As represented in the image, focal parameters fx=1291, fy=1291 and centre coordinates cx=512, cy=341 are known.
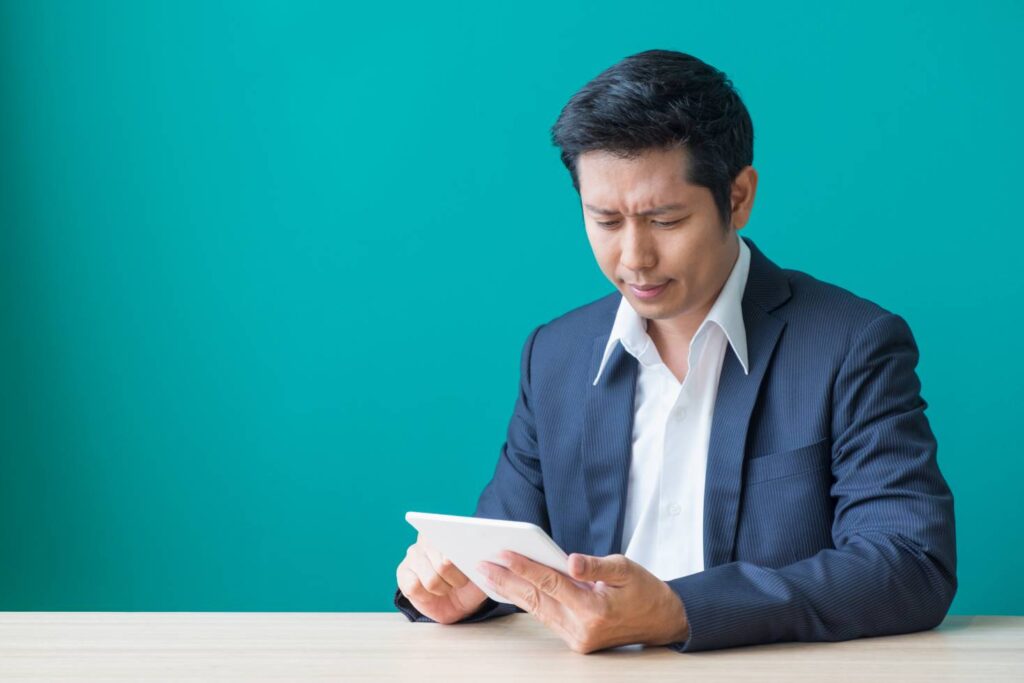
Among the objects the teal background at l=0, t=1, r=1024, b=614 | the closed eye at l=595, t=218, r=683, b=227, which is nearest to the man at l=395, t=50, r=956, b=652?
the closed eye at l=595, t=218, r=683, b=227

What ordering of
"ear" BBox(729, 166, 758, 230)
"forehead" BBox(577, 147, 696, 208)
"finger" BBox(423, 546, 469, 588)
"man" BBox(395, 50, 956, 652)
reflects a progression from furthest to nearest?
"ear" BBox(729, 166, 758, 230), "forehead" BBox(577, 147, 696, 208), "finger" BBox(423, 546, 469, 588), "man" BBox(395, 50, 956, 652)

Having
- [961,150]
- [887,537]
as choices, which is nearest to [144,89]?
[961,150]

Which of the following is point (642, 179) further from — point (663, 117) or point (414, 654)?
point (414, 654)

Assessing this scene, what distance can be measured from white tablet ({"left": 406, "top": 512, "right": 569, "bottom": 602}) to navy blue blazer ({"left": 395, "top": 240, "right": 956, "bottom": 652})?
16 centimetres

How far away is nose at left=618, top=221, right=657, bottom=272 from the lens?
1.76 m

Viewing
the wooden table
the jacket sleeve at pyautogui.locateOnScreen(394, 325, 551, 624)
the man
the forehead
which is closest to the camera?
the wooden table

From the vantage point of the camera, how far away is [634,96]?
175cm

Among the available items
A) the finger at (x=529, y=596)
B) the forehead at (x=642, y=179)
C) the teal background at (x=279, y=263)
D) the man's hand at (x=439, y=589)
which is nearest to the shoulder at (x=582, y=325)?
the forehead at (x=642, y=179)

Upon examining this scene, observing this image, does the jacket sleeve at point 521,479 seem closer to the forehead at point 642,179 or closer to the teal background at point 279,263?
the forehead at point 642,179

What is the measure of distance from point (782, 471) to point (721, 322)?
0.23 meters

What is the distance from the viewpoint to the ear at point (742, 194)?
1.86 meters

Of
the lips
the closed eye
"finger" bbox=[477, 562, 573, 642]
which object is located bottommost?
"finger" bbox=[477, 562, 573, 642]

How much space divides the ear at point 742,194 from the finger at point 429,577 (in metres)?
0.66

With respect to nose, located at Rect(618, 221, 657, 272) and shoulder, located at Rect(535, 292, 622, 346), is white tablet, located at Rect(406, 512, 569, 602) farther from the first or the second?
shoulder, located at Rect(535, 292, 622, 346)
